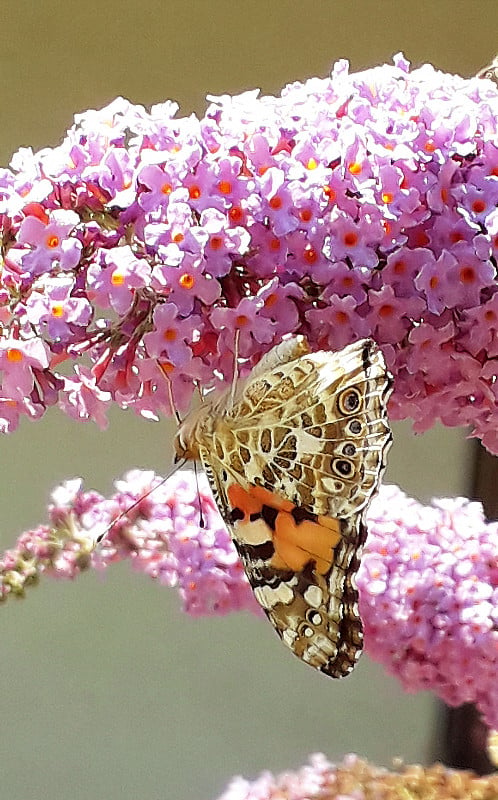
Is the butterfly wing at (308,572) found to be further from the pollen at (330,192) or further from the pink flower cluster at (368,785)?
the pink flower cluster at (368,785)

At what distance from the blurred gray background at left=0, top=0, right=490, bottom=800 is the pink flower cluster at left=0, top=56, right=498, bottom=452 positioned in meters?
0.57

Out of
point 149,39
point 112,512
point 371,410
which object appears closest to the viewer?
point 371,410

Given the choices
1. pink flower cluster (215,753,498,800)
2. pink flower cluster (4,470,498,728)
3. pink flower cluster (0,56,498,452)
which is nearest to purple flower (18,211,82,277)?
pink flower cluster (0,56,498,452)

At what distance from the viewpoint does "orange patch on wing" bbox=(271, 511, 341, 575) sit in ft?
1.53

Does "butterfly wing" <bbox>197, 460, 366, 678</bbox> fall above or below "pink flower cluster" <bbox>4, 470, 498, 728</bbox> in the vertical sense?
below

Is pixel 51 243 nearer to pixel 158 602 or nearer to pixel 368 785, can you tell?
pixel 368 785

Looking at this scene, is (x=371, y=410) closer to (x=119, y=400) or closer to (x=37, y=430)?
(x=119, y=400)

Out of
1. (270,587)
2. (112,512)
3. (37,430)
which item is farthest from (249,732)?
(270,587)

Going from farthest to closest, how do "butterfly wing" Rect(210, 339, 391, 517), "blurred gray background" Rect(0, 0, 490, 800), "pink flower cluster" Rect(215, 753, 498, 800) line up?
"blurred gray background" Rect(0, 0, 490, 800) < "pink flower cluster" Rect(215, 753, 498, 800) < "butterfly wing" Rect(210, 339, 391, 517)

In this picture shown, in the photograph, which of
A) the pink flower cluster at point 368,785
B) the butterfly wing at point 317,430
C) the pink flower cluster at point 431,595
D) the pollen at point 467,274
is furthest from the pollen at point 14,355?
the pink flower cluster at point 368,785

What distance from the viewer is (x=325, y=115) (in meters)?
0.48

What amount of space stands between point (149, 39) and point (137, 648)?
2.41ft

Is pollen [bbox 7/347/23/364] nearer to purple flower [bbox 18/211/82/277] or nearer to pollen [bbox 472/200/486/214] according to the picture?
purple flower [bbox 18/211/82/277]

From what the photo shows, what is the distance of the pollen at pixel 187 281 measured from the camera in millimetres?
455
